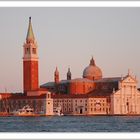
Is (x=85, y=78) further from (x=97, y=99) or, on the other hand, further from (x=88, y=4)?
(x=88, y=4)

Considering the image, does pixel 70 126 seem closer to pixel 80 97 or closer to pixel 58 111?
pixel 58 111

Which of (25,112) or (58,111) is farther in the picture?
(58,111)

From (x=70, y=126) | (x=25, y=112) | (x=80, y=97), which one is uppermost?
(x=80, y=97)

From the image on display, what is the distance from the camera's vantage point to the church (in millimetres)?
32719

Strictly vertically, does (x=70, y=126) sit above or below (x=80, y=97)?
below

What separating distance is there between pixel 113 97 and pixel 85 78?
1.82 meters

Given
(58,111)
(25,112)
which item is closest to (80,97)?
(58,111)

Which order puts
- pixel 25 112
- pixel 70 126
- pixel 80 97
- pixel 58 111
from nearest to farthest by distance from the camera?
pixel 70 126, pixel 25 112, pixel 58 111, pixel 80 97

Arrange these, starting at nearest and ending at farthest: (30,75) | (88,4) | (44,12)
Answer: (88,4), (44,12), (30,75)

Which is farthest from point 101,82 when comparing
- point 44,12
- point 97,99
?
point 44,12

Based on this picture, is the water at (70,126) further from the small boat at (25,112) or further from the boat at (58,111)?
the boat at (58,111)

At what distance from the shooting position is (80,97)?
34.0m

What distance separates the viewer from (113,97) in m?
34.2

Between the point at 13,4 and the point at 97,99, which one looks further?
the point at 97,99
